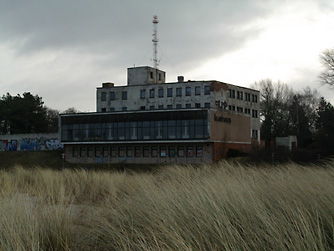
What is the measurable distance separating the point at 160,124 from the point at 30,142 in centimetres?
2401

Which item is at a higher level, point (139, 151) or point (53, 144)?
point (53, 144)

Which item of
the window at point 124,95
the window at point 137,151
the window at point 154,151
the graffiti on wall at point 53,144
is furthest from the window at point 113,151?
the window at point 124,95

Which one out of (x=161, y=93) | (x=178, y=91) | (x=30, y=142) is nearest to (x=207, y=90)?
(x=178, y=91)

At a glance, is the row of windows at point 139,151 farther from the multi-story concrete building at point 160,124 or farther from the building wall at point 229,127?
the building wall at point 229,127

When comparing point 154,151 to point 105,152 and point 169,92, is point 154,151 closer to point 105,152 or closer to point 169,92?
point 105,152

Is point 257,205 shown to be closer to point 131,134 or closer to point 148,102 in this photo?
point 131,134

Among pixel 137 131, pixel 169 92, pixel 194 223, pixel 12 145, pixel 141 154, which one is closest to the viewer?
pixel 194 223

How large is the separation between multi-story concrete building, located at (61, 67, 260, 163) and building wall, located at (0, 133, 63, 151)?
6.29 m

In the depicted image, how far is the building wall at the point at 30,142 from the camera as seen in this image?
6744cm

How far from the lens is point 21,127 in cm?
7625

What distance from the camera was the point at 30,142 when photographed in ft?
225

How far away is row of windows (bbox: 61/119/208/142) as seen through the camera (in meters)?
54.4

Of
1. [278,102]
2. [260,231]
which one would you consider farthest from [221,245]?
[278,102]

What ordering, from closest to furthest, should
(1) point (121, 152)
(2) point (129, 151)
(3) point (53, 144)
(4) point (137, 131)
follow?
(4) point (137, 131)
(2) point (129, 151)
(1) point (121, 152)
(3) point (53, 144)
